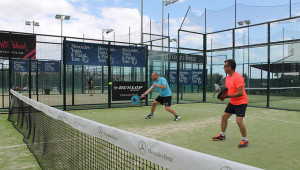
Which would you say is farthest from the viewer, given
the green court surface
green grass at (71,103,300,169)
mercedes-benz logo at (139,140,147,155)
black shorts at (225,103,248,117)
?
black shorts at (225,103,248,117)

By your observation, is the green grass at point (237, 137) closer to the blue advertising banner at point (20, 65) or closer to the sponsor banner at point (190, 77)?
the sponsor banner at point (190, 77)

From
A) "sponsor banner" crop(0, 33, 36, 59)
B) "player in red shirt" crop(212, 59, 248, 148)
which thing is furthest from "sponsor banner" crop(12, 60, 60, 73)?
"player in red shirt" crop(212, 59, 248, 148)

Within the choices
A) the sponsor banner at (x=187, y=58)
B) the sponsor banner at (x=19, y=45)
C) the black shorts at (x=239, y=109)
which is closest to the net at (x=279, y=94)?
the sponsor banner at (x=187, y=58)

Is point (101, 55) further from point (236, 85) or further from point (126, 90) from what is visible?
point (236, 85)

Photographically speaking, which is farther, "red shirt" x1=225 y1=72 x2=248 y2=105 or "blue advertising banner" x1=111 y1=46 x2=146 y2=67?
"blue advertising banner" x1=111 y1=46 x2=146 y2=67

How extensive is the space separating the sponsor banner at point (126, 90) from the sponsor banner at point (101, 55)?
962 mm

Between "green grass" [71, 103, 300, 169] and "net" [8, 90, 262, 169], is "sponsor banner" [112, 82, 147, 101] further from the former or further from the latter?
"net" [8, 90, 262, 169]

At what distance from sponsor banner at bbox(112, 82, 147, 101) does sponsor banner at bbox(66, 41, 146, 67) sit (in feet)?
3.16

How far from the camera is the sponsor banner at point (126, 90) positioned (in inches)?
450

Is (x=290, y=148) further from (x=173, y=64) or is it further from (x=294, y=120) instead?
(x=173, y=64)

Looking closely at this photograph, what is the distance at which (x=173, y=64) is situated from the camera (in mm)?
15859

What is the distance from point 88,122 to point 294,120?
8136mm

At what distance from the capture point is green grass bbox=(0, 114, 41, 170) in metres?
3.97

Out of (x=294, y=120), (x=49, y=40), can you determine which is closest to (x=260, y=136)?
(x=294, y=120)
